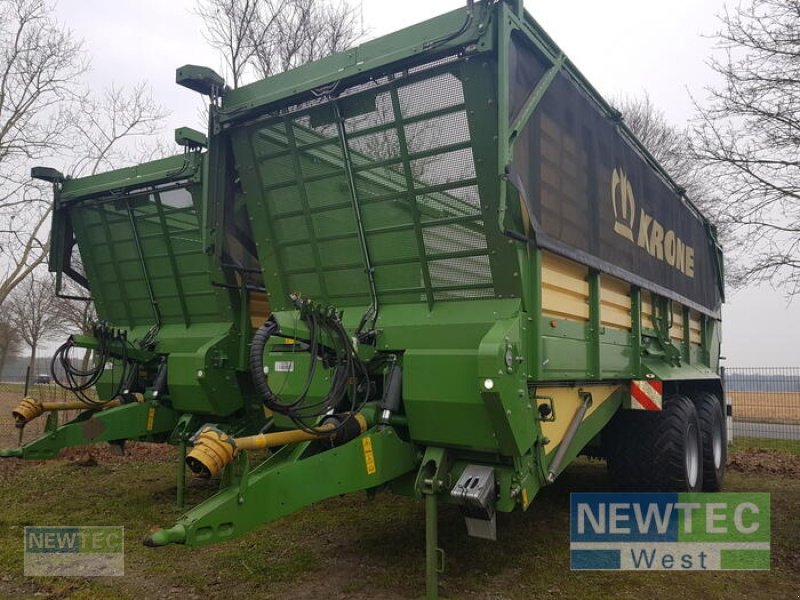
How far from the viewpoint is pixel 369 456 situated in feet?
11.2

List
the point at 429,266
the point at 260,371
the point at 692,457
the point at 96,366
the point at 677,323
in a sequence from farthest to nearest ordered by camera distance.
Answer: the point at 677,323 < the point at 96,366 < the point at 692,457 < the point at 429,266 < the point at 260,371

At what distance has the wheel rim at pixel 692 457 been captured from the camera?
5486 millimetres


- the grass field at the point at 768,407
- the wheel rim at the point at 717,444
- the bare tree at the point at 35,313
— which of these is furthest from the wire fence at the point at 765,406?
the bare tree at the point at 35,313

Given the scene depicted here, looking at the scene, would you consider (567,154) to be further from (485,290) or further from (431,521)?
(431,521)

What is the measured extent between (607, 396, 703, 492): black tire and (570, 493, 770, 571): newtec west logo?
0.14 metres

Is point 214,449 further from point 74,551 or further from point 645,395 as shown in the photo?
point 645,395

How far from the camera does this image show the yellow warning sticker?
3.39 metres

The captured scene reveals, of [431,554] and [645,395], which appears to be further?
[645,395]

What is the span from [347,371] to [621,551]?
2515mm

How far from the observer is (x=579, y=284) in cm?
410

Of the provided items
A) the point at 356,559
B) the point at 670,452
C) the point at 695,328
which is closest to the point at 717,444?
the point at 695,328

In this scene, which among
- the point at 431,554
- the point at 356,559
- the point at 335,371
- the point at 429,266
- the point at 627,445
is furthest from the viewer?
the point at 627,445

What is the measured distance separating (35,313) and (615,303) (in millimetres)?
31889

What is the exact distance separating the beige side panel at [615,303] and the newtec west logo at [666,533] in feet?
4.84
